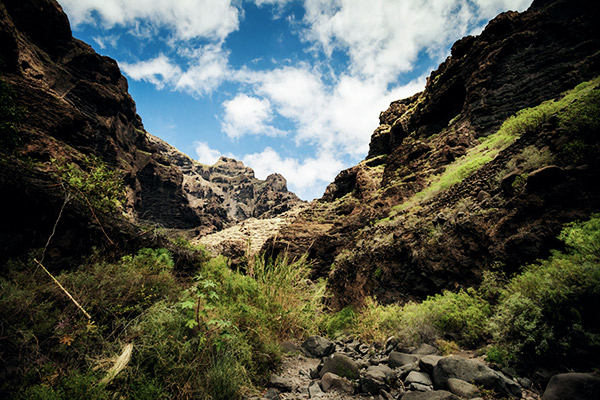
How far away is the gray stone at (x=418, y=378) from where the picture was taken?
8.80 ft

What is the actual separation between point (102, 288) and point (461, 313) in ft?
17.8

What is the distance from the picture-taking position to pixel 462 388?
226cm

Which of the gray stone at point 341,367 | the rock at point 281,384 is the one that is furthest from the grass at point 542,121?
the rock at point 281,384

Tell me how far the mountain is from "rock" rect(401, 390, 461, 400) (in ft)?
16.9

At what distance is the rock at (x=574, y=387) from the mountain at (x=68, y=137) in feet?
20.0

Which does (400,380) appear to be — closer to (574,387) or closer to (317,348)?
(574,387)

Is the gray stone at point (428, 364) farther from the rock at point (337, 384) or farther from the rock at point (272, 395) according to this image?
the rock at point (272, 395)

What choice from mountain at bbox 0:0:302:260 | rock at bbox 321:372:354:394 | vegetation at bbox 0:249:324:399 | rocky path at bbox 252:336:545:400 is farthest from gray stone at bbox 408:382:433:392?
mountain at bbox 0:0:302:260

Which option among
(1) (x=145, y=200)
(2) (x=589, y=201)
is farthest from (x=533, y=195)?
(1) (x=145, y=200)

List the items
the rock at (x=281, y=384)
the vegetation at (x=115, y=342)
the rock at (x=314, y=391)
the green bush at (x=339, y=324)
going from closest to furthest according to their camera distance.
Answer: the vegetation at (x=115, y=342) → the rock at (x=314, y=391) → the rock at (x=281, y=384) → the green bush at (x=339, y=324)

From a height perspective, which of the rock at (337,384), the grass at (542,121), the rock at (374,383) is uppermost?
the grass at (542,121)

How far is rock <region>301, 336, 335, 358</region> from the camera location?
14.5 ft

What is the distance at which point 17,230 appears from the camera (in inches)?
122

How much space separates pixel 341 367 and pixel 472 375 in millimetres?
1623
